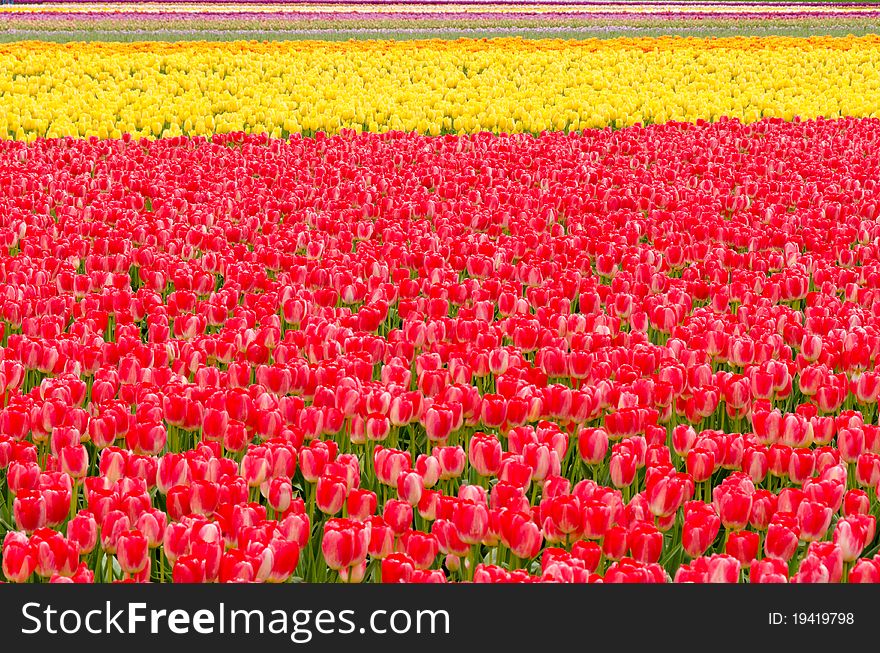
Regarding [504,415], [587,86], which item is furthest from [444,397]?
[587,86]

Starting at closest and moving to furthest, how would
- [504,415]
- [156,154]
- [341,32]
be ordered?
[504,415], [156,154], [341,32]

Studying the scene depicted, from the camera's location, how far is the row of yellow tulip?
13188 mm

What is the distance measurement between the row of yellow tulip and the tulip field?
1.82ft

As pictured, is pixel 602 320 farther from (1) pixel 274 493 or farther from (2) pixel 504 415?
(1) pixel 274 493

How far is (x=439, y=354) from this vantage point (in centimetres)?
435

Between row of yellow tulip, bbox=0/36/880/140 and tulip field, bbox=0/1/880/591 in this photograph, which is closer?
tulip field, bbox=0/1/880/591

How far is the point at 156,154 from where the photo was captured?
32.8ft

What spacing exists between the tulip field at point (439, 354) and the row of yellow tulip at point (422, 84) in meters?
0.55

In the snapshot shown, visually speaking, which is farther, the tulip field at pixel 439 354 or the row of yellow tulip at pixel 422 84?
the row of yellow tulip at pixel 422 84

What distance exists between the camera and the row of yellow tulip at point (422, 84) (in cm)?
1319

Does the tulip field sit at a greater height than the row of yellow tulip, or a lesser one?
lesser

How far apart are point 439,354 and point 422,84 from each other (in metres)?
12.4

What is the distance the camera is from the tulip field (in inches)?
111

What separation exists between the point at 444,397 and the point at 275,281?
2556mm
